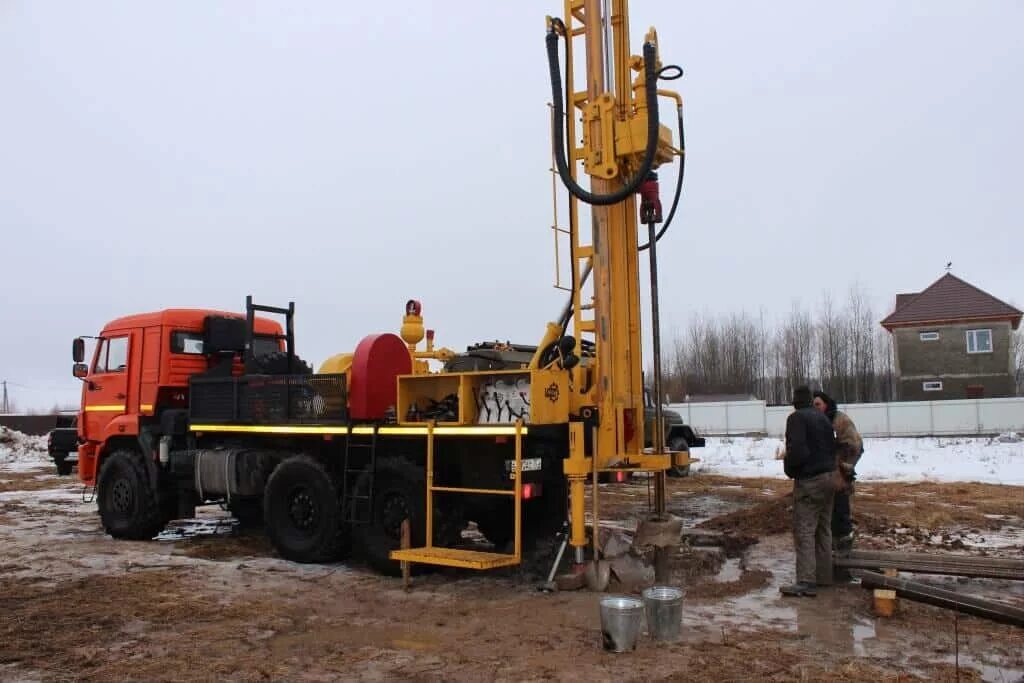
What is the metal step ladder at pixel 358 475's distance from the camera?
348 inches

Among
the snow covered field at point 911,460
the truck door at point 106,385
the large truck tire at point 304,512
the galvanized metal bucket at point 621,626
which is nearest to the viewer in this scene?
the galvanized metal bucket at point 621,626

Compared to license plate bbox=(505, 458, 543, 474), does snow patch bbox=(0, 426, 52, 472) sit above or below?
below

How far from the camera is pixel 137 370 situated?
11531 millimetres

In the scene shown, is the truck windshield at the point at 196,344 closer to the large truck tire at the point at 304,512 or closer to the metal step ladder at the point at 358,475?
the large truck tire at the point at 304,512

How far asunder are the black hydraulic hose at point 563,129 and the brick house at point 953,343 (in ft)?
131

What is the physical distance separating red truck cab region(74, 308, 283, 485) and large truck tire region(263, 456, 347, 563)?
2533 mm

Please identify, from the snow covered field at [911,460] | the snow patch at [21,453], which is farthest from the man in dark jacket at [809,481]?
the snow patch at [21,453]

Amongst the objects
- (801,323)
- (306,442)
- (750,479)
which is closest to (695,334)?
(801,323)

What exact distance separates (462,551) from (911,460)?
17.9m

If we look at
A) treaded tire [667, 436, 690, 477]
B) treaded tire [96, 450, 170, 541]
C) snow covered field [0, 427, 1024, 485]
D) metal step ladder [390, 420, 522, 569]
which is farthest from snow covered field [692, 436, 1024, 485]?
treaded tire [96, 450, 170, 541]

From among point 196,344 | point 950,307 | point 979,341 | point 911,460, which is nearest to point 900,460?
point 911,460

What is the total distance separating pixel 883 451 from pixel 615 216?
63.9 ft

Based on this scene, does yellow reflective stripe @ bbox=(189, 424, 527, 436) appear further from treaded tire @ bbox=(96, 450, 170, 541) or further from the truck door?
Result: the truck door

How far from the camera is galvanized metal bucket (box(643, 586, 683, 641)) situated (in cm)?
582
